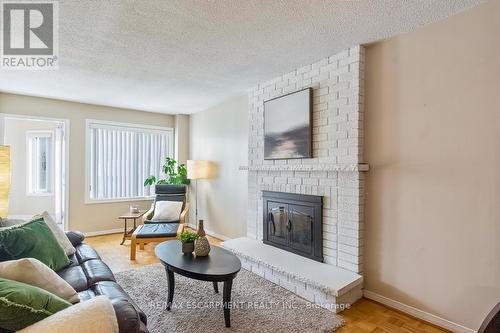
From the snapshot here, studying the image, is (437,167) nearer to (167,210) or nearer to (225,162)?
(225,162)

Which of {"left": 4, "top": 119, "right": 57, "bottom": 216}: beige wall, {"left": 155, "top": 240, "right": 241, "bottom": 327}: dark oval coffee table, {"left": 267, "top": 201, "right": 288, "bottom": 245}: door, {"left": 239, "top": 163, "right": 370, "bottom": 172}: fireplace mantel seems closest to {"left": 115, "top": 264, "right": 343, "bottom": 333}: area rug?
{"left": 155, "top": 240, "right": 241, "bottom": 327}: dark oval coffee table

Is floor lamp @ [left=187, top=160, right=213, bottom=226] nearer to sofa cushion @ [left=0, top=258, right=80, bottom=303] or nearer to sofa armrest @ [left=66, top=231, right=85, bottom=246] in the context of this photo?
sofa armrest @ [left=66, top=231, right=85, bottom=246]

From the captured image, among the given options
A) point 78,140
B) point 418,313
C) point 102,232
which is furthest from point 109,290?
point 78,140

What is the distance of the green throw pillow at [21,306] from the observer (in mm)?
991

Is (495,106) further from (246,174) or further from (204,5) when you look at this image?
(246,174)

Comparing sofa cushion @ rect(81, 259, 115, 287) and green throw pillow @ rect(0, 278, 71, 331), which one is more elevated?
green throw pillow @ rect(0, 278, 71, 331)

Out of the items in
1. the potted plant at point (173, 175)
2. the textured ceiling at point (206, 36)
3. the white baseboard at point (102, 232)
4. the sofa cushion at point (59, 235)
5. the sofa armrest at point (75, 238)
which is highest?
the textured ceiling at point (206, 36)

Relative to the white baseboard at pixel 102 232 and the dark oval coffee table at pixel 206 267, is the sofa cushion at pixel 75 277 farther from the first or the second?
the white baseboard at pixel 102 232

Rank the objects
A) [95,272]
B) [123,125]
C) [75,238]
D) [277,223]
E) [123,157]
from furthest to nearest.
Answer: [123,157] → [123,125] → [277,223] → [75,238] → [95,272]

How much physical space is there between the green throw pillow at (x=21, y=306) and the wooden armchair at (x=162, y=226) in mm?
2548

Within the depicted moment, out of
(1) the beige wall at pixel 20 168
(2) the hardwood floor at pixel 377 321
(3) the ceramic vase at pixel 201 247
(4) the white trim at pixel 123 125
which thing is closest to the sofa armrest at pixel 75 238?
(3) the ceramic vase at pixel 201 247

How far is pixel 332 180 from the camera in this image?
2855mm

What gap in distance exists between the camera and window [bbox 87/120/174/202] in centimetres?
504

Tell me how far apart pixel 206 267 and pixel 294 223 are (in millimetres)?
1378
